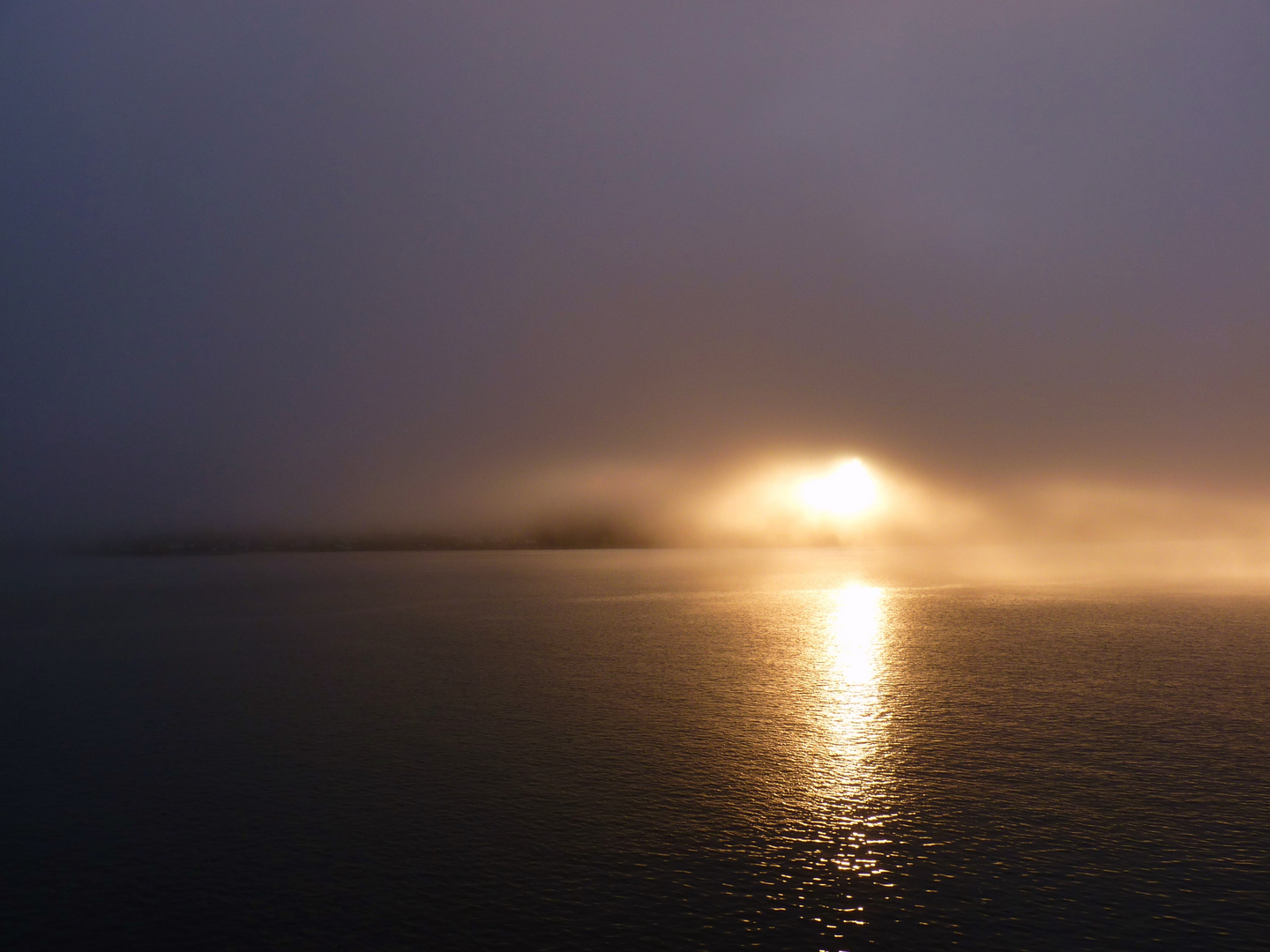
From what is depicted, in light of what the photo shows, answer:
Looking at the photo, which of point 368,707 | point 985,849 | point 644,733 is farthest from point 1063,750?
point 368,707

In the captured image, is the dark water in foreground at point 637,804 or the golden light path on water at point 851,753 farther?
the golden light path on water at point 851,753

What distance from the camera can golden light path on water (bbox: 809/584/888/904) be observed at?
44312 millimetres

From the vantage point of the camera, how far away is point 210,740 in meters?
67.1

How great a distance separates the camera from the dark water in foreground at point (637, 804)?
3603 centimetres

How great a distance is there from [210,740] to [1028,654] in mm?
101706

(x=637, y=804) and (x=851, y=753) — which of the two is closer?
(x=637, y=804)

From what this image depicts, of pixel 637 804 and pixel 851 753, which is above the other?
pixel 851 753

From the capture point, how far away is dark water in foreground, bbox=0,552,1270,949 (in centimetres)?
3603

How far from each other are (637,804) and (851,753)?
69.8ft

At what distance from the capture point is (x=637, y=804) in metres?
50.1

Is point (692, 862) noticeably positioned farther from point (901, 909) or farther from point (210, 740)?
point (210, 740)

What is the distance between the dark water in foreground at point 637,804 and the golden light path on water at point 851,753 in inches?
12.5

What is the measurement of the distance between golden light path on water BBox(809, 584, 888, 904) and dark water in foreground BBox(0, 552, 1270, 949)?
0.32 meters

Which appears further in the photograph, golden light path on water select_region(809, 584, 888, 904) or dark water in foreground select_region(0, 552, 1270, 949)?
golden light path on water select_region(809, 584, 888, 904)
